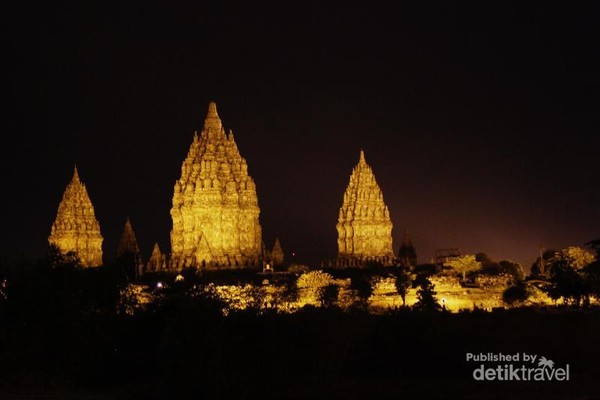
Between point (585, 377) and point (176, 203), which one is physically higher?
point (176, 203)

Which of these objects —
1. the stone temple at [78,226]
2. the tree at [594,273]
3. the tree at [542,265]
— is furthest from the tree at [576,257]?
the stone temple at [78,226]

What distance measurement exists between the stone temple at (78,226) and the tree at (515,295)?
52889 millimetres

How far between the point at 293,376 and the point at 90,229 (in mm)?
97935

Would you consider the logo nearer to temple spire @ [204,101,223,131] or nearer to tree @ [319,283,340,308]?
tree @ [319,283,340,308]

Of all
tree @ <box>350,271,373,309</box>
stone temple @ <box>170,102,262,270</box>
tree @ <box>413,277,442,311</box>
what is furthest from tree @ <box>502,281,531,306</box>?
stone temple @ <box>170,102,262,270</box>

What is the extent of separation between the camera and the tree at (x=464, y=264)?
4910 inches

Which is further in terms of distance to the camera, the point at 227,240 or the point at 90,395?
the point at 227,240

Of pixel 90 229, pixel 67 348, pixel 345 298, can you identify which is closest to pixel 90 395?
pixel 67 348

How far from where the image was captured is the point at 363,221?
14800 centimetres

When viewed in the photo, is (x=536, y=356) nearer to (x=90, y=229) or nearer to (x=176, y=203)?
(x=176, y=203)

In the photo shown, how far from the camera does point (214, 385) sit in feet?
160

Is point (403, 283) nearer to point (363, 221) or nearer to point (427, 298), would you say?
point (427, 298)

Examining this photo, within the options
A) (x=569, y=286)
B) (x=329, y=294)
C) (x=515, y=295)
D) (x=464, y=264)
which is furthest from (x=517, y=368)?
(x=464, y=264)

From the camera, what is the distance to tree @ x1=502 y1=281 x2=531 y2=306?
10562cm
